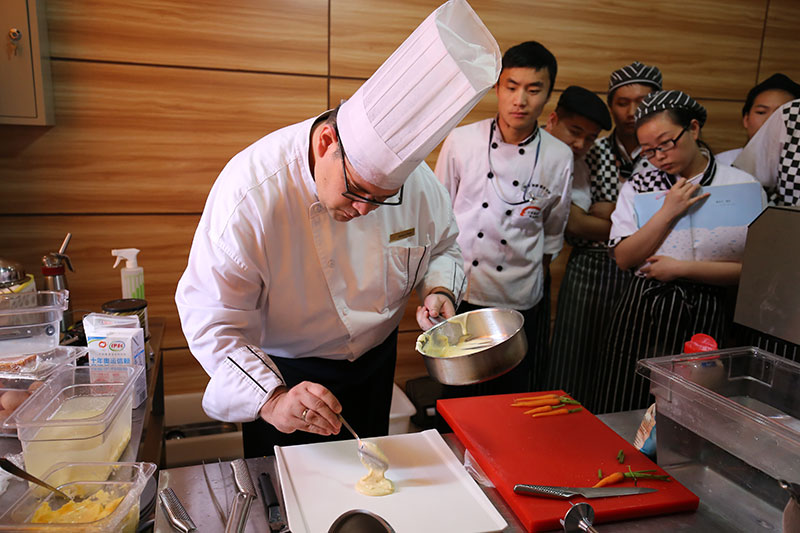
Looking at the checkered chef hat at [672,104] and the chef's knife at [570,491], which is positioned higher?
the checkered chef hat at [672,104]

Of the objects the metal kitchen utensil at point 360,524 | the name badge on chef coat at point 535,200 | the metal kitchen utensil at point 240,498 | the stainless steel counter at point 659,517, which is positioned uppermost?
the name badge on chef coat at point 535,200

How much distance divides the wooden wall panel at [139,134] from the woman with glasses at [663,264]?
1.64 meters

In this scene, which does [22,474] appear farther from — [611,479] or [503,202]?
[503,202]

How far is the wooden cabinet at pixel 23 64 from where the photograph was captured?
2.17 metres

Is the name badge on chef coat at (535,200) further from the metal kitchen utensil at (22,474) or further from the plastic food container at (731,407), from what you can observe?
the metal kitchen utensil at (22,474)

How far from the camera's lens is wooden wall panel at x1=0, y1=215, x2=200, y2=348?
8.52ft

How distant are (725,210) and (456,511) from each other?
1.74m

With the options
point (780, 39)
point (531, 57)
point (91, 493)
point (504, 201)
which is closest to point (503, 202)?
point (504, 201)

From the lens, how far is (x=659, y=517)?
1062 mm

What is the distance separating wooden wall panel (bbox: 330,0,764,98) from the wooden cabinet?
4.28 ft

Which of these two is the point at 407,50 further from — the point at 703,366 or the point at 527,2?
the point at 527,2

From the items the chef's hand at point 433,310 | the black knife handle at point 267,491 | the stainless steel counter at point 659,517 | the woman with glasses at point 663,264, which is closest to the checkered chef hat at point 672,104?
the woman with glasses at point 663,264

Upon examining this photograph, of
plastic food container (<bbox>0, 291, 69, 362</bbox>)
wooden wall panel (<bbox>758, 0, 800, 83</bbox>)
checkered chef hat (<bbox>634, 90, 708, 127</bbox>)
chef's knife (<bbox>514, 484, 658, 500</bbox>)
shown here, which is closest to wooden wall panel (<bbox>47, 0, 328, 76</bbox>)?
plastic food container (<bbox>0, 291, 69, 362</bbox>)

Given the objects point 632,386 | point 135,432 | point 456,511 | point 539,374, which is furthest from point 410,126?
point 539,374
